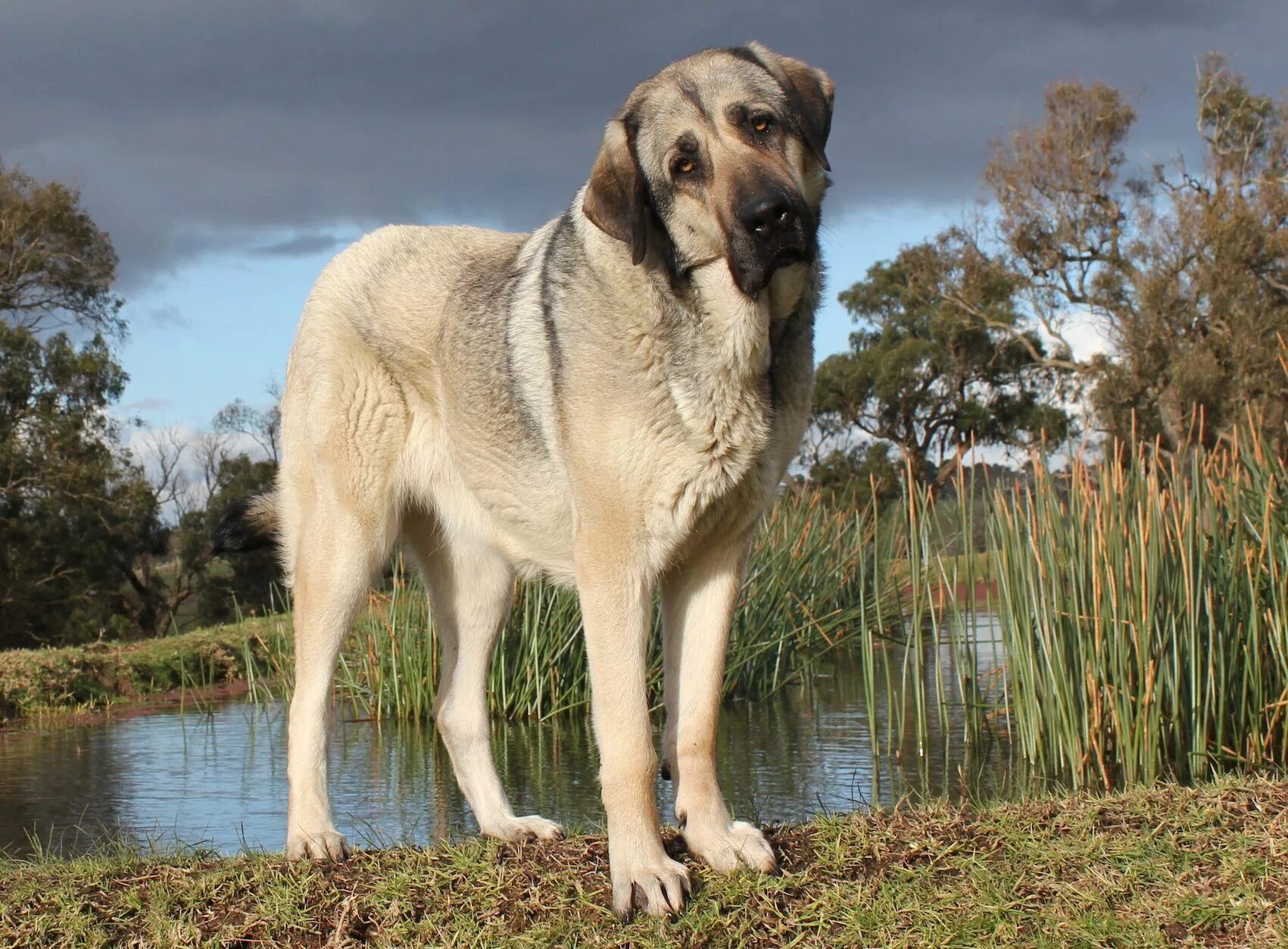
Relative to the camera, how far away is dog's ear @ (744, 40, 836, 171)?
3721 millimetres

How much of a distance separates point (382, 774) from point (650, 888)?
3.34 metres

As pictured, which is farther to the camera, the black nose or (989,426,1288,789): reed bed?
(989,426,1288,789): reed bed

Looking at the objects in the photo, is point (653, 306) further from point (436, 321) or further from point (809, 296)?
point (436, 321)

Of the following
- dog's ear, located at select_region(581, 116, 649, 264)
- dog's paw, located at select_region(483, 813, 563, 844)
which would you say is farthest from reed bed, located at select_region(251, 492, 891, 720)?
dog's ear, located at select_region(581, 116, 649, 264)

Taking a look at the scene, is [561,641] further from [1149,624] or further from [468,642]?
[1149,624]

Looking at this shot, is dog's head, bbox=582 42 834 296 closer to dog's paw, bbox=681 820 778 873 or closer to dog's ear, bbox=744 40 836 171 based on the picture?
dog's ear, bbox=744 40 836 171

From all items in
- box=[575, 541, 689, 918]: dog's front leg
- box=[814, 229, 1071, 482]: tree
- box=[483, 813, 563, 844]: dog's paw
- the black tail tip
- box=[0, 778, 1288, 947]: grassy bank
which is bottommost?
box=[0, 778, 1288, 947]: grassy bank

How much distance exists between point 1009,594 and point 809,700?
308 cm

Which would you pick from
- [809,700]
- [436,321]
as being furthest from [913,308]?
[436,321]

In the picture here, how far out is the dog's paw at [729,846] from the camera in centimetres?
361

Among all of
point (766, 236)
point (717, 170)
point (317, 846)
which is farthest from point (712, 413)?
point (317, 846)

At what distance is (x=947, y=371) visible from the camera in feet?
133

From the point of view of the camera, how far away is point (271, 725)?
8258 mm

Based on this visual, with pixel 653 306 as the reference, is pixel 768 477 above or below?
below
